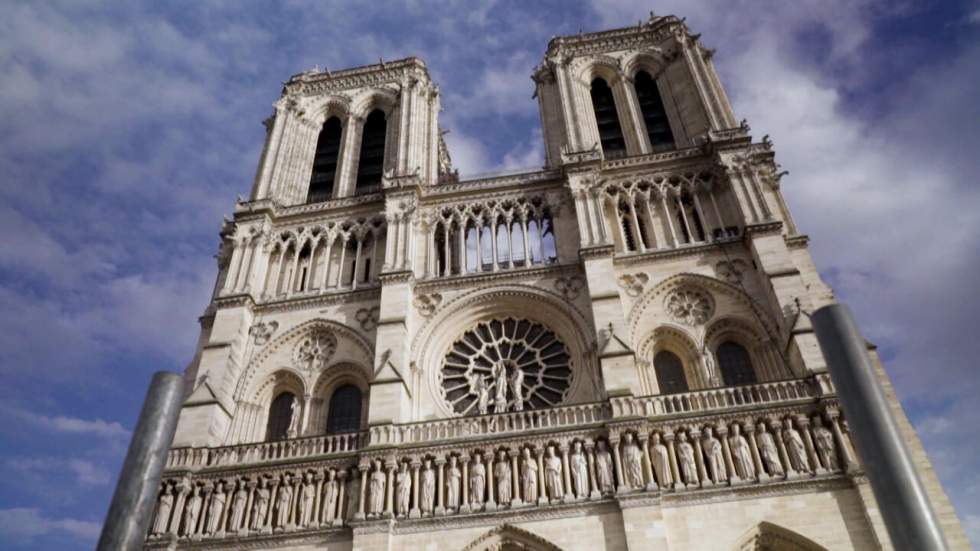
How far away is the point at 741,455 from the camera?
14.9 meters

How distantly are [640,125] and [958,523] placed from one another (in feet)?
52.9

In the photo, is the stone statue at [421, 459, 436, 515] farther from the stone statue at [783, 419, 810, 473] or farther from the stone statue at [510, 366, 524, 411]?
the stone statue at [783, 419, 810, 473]

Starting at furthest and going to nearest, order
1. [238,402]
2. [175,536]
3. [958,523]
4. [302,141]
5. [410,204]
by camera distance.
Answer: [302,141]
[410,204]
[238,402]
[175,536]
[958,523]

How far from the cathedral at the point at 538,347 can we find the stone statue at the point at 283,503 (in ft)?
0.21

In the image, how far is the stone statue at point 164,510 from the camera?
15.5 m

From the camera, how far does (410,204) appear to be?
22.1m

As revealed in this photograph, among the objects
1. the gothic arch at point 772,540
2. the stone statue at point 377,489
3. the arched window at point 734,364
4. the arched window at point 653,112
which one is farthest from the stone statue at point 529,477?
the arched window at point 653,112

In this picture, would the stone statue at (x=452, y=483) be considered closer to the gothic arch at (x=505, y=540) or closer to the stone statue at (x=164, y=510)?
the gothic arch at (x=505, y=540)

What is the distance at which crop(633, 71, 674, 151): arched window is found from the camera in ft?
81.8

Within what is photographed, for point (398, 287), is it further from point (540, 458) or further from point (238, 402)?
point (540, 458)

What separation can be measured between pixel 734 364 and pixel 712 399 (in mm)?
2675

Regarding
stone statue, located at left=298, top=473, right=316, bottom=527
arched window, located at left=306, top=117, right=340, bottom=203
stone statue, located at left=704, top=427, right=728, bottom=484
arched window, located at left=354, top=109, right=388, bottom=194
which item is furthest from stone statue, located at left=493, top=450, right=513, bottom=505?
arched window, located at left=306, top=117, right=340, bottom=203

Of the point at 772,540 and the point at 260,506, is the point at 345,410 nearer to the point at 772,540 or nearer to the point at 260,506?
the point at 260,506

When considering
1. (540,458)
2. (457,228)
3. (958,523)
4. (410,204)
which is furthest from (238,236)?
(958,523)
